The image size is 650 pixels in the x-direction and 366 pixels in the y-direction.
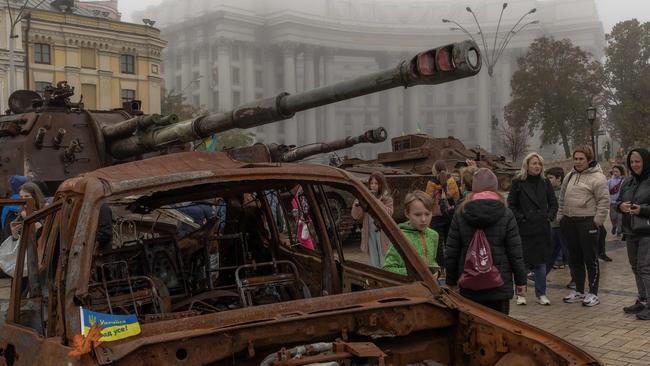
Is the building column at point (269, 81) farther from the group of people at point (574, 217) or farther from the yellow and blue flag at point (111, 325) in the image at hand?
the yellow and blue flag at point (111, 325)

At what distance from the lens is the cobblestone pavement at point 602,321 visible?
592 cm

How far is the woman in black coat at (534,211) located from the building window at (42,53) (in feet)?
147

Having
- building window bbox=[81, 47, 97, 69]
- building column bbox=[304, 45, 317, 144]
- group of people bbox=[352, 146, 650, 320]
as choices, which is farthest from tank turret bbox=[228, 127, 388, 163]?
building column bbox=[304, 45, 317, 144]

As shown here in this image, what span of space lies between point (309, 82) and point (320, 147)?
84508 millimetres

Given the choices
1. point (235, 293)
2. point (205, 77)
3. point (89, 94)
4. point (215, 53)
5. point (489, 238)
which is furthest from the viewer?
point (215, 53)

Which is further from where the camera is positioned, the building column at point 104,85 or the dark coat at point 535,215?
the building column at point 104,85

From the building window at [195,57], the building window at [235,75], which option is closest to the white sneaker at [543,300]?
the building window at [235,75]

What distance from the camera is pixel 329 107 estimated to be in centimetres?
10031

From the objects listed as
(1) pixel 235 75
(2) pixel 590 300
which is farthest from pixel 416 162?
(1) pixel 235 75

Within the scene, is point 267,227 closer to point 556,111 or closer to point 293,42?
point 556,111

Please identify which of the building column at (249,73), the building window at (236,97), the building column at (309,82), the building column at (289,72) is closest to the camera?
the building window at (236,97)

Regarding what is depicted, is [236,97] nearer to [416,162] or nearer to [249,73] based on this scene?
[249,73]

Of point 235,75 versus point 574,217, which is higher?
point 235,75

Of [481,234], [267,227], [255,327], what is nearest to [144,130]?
[267,227]
